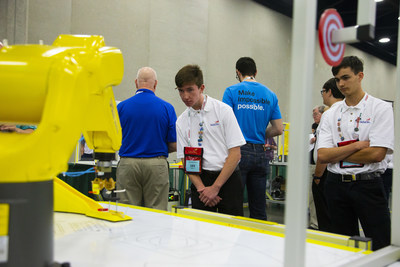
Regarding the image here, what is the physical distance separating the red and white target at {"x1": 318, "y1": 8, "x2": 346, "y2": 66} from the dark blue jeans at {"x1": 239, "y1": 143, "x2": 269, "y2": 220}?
6.40ft

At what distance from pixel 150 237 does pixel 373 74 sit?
45.8ft

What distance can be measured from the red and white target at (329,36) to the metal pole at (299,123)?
2 cm

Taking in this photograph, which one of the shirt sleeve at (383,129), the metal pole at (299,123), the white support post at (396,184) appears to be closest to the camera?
the metal pole at (299,123)

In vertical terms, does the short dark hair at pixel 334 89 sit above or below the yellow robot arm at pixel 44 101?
above

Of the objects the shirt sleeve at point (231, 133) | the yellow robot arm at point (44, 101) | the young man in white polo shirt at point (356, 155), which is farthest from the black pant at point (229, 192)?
the yellow robot arm at point (44, 101)

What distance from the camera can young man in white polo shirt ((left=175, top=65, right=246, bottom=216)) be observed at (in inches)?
83.0

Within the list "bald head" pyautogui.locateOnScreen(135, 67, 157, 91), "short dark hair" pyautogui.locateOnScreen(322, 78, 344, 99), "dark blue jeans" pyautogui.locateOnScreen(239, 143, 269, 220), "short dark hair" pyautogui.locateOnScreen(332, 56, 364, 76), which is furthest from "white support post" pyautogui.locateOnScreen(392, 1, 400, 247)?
"short dark hair" pyautogui.locateOnScreen(322, 78, 344, 99)

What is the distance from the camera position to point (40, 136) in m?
0.62

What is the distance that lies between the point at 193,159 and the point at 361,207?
Result: 3.04 ft

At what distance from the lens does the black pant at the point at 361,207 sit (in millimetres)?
1813

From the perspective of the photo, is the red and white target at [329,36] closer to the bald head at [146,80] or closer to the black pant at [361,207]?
the black pant at [361,207]

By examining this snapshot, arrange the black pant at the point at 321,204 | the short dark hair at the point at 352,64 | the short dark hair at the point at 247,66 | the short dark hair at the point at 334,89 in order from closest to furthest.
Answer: the short dark hair at the point at 352,64, the short dark hair at the point at 247,66, the short dark hair at the point at 334,89, the black pant at the point at 321,204

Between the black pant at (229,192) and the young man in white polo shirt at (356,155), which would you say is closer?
the young man in white polo shirt at (356,155)

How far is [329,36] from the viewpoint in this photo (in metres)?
0.65
